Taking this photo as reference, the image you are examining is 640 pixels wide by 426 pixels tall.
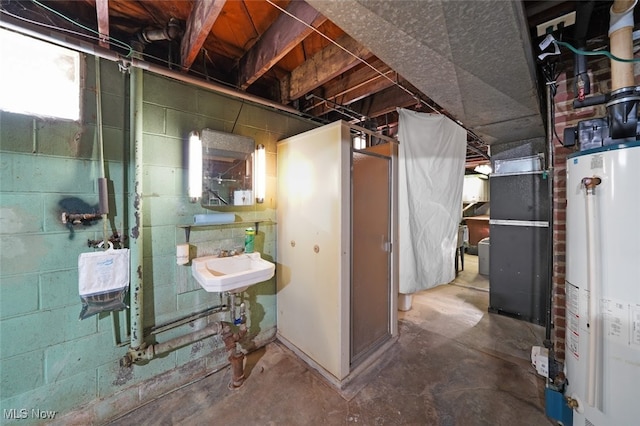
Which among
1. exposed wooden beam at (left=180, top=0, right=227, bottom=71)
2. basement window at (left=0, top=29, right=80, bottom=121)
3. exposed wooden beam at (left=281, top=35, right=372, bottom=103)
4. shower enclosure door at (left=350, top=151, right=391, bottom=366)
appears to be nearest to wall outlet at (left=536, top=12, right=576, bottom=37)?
exposed wooden beam at (left=281, top=35, right=372, bottom=103)

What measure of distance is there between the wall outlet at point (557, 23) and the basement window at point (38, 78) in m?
2.78

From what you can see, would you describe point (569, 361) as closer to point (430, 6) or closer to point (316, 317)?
point (316, 317)

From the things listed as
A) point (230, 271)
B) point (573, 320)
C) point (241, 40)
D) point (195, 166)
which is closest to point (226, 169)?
point (195, 166)

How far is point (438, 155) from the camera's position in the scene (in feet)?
8.00

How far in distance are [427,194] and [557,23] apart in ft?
4.74

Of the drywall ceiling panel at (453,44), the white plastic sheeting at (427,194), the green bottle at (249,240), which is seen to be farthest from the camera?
the white plastic sheeting at (427,194)


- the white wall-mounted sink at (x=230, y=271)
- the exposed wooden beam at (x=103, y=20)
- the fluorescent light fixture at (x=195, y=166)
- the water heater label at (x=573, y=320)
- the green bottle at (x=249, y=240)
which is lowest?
the water heater label at (x=573, y=320)

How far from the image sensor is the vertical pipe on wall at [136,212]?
5.08 ft

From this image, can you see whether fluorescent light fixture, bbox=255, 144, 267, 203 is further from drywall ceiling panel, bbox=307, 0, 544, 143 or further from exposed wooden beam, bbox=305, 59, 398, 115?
drywall ceiling panel, bbox=307, 0, 544, 143

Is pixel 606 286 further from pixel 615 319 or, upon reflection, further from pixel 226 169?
pixel 226 169

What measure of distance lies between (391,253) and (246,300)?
4.82ft

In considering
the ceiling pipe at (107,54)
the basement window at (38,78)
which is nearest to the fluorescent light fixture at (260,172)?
the ceiling pipe at (107,54)

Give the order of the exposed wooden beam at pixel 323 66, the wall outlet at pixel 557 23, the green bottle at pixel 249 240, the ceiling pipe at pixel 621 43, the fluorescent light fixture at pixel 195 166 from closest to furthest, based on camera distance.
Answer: the ceiling pipe at pixel 621 43 → the wall outlet at pixel 557 23 → the exposed wooden beam at pixel 323 66 → the fluorescent light fixture at pixel 195 166 → the green bottle at pixel 249 240

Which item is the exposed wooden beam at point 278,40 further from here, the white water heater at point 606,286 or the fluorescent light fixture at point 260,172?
the white water heater at point 606,286
